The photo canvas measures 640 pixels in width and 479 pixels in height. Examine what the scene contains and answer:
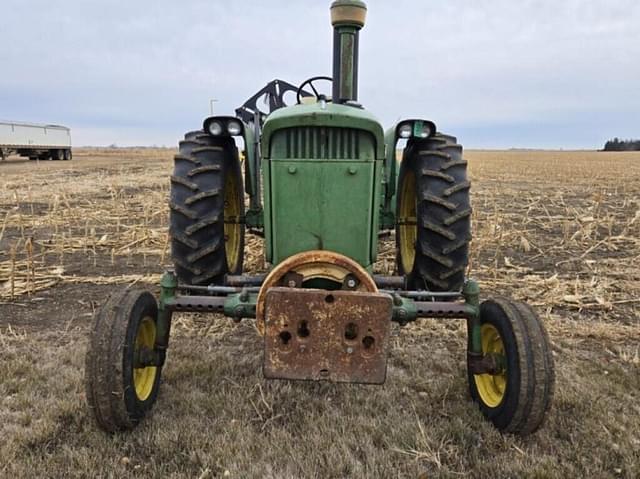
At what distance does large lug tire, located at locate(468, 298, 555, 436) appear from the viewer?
2424 millimetres

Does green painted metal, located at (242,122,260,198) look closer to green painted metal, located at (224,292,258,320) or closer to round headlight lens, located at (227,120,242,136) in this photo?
round headlight lens, located at (227,120,242,136)

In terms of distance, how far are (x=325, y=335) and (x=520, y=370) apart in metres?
0.92

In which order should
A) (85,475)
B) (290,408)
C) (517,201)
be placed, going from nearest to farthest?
1. (85,475)
2. (290,408)
3. (517,201)

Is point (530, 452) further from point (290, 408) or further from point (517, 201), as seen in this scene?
point (517, 201)

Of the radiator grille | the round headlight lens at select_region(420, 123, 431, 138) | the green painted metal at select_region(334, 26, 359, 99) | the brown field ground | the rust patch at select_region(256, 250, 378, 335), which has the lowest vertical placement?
the brown field ground

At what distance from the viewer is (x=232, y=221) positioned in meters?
4.41

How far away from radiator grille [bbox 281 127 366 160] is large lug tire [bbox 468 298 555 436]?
3.69 feet

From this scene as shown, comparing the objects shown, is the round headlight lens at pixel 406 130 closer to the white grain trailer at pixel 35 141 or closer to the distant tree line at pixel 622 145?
the white grain trailer at pixel 35 141

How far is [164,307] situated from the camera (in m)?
2.78

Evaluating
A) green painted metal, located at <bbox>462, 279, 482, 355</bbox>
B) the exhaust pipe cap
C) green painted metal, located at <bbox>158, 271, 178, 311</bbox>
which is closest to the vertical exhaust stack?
the exhaust pipe cap

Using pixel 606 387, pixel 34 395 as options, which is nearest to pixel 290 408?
pixel 34 395

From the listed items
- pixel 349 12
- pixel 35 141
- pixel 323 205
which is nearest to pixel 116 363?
pixel 323 205

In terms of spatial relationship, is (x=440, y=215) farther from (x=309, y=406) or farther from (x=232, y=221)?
(x=232, y=221)

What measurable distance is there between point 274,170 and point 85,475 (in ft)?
5.79
